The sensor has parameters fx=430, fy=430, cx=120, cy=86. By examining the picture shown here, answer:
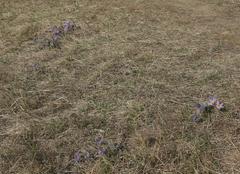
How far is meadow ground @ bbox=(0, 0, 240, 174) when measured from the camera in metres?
3.96

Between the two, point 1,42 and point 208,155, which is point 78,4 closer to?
point 1,42

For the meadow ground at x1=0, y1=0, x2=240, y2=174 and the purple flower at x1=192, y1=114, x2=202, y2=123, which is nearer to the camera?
the meadow ground at x1=0, y1=0, x2=240, y2=174

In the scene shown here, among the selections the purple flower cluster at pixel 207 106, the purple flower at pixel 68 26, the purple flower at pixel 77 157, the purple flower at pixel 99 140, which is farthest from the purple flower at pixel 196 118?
the purple flower at pixel 68 26

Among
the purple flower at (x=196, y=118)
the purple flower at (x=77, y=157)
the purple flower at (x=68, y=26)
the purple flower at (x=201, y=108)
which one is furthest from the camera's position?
the purple flower at (x=68, y=26)

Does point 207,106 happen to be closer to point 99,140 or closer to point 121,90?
point 121,90

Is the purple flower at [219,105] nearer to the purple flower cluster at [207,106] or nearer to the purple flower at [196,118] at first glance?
the purple flower cluster at [207,106]

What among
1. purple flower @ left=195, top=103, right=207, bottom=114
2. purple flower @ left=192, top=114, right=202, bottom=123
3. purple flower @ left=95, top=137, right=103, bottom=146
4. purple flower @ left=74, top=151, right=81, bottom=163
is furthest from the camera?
purple flower @ left=195, top=103, right=207, bottom=114

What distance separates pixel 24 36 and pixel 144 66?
7.10 feet

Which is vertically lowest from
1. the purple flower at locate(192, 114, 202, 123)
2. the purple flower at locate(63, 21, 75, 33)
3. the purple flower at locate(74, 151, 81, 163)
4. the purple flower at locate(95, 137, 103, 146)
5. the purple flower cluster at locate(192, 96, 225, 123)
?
the purple flower at locate(74, 151, 81, 163)

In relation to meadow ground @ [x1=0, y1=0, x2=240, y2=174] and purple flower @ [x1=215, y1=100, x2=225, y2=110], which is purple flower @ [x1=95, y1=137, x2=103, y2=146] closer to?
meadow ground @ [x1=0, y1=0, x2=240, y2=174]

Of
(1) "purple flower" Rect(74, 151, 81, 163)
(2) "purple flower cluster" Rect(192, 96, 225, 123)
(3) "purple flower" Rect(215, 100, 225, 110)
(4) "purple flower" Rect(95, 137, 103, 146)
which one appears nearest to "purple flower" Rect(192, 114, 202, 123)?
(2) "purple flower cluster" Rect(192, 96, 225, 123)

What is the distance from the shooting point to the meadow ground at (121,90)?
3955mm

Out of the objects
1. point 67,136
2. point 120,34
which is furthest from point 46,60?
point 67,136

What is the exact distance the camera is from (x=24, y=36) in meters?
6.64
